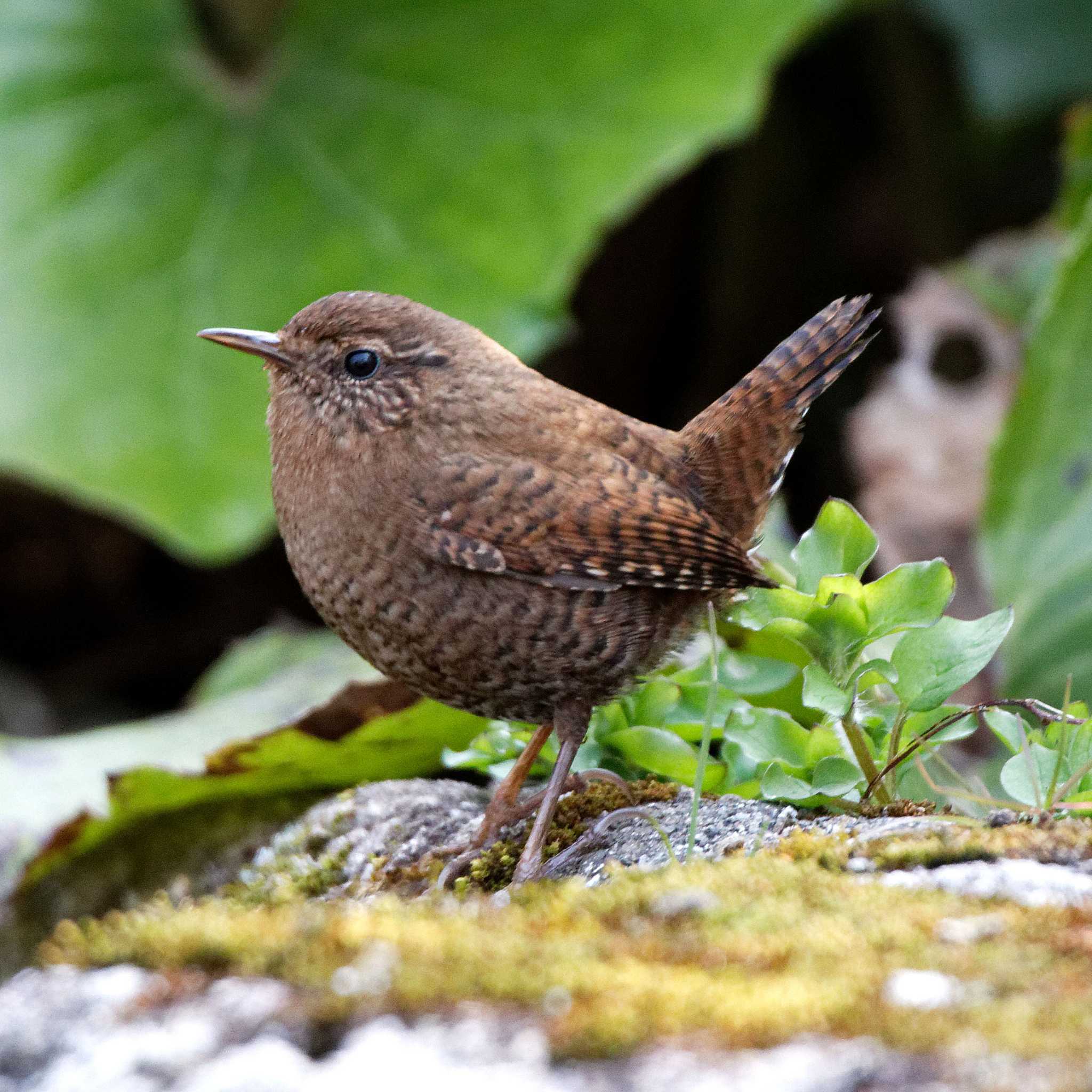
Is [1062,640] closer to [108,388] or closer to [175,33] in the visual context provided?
[108,388]

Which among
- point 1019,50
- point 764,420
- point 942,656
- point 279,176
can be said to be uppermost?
point 1019,50

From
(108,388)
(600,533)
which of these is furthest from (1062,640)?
(108,388)

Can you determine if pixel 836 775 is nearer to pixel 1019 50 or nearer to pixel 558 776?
pixel 558 776

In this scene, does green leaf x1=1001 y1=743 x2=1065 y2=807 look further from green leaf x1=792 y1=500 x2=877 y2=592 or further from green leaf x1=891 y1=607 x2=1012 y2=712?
green leaf x1=792 y1=500 x2=877 y2=592

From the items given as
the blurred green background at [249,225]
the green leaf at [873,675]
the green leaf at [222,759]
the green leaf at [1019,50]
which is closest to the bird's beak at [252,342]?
the green leaf at [222,759]

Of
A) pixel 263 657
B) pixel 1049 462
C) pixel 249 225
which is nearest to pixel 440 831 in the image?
pixel 263 657

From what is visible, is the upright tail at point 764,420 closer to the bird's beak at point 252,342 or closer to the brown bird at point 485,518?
the brown bird at point 485,518
